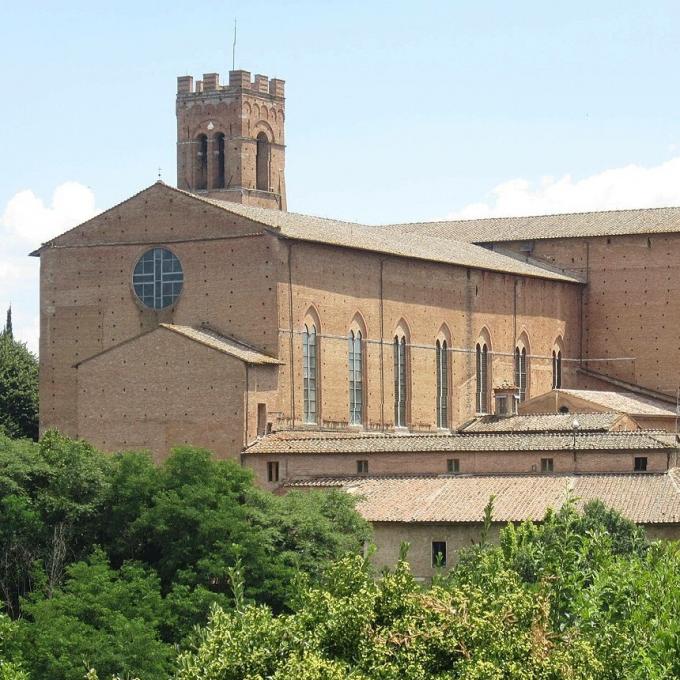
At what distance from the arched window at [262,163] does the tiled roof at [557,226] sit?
7.86 metres

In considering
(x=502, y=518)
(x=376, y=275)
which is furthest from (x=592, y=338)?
(x=502, y=518)

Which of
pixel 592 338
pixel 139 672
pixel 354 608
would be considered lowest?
pixel 139 672

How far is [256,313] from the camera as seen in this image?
53531mm

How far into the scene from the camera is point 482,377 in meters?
63.8

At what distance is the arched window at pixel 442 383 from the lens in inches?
2408

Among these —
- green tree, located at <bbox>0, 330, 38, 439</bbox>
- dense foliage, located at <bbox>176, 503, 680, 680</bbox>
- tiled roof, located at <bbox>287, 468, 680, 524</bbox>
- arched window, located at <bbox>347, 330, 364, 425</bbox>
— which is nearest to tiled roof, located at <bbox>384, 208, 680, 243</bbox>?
arched window, located at <bbox>347, 330, 364, 425</bbox>

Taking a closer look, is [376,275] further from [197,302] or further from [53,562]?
[53,562]

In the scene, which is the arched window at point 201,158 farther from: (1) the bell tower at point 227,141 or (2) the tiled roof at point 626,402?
(2) the tiled roof at point 626,402

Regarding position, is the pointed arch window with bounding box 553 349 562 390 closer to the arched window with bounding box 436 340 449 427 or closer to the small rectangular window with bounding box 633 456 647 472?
the arched window with bounding box 436 340 449 427

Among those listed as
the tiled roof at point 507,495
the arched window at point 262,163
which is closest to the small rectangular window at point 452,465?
the tiled roof at point 507,495

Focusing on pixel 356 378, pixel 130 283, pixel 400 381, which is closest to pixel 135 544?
pixel 130 283

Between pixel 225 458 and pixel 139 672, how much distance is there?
11.6 metres

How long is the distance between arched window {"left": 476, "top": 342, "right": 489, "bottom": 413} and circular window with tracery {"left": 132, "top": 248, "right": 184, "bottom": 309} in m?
12.1

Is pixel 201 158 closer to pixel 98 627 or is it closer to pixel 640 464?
pixel 640 464
